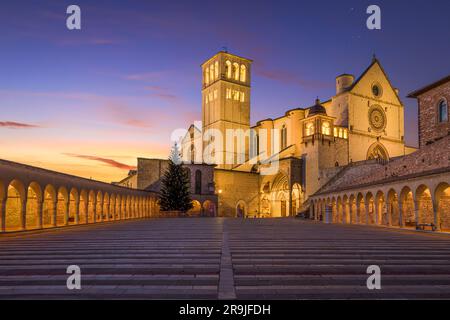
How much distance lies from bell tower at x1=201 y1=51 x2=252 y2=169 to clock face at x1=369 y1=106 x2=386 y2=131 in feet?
75.2

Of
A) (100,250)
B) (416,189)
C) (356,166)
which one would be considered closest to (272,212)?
(356,166)

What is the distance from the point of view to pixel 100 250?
10727 mm

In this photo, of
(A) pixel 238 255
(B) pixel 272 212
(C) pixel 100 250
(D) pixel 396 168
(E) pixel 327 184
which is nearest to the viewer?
(A) pixel 238 255

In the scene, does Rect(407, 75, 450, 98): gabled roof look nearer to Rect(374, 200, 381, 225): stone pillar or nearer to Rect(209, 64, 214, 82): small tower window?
Rect(374, 200, 381, 225): stone pillar

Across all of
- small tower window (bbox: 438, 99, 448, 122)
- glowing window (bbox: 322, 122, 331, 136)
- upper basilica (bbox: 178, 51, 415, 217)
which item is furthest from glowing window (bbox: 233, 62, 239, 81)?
small tower window (bbox: 438, 99, 448, 122)

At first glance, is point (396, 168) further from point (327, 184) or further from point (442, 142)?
point (327, 184)

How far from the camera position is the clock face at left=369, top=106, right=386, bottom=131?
54531 millimetres

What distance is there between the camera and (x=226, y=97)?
69375 mm

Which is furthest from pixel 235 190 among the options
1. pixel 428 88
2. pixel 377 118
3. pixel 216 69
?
pixel 428 88

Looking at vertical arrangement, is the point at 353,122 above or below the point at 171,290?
above

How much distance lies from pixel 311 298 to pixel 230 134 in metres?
64.3

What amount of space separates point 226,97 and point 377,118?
25377 millimetres

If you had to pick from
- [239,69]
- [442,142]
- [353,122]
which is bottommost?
[442,142]
